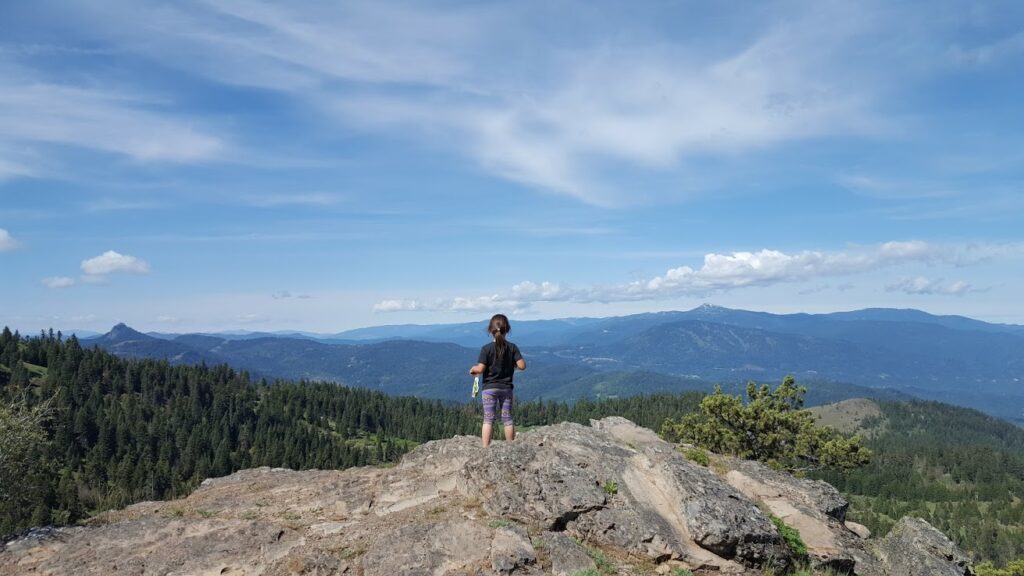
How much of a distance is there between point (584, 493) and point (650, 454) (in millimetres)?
Answer: 4466

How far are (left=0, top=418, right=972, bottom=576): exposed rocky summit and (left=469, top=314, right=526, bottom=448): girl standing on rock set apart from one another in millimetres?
1289

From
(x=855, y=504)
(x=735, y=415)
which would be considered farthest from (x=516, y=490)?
(x=855, y=504)

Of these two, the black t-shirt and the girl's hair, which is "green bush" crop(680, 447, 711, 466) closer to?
the black t-shirt

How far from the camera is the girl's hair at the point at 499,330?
60.6ft

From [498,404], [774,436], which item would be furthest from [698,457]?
[774,436]

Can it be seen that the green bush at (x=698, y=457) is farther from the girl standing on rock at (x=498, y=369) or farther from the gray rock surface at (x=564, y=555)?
the gray rock surface at (x=564, y=555)

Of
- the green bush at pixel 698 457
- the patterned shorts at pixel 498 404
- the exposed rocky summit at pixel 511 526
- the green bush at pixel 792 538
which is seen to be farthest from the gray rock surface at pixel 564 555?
the green bush at pixel 698 457

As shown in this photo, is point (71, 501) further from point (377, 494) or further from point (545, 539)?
point (545, 539)

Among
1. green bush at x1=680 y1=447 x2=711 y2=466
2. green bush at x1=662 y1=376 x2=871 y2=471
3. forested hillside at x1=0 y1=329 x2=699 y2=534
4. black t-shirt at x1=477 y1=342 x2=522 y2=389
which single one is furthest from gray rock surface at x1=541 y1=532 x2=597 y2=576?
forested hillside at x1=0 y1=329 x2=699 y2=534

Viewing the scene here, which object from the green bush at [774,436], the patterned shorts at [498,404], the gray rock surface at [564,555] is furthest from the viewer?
the green bush at [774,436]

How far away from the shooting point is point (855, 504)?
174000 mm

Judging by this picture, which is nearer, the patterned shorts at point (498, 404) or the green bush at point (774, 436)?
the patterned shorts at point (498, 404)

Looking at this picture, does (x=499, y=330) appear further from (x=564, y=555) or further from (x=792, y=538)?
(x=792, y=538)

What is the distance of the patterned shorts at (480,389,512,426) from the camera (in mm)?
19281
